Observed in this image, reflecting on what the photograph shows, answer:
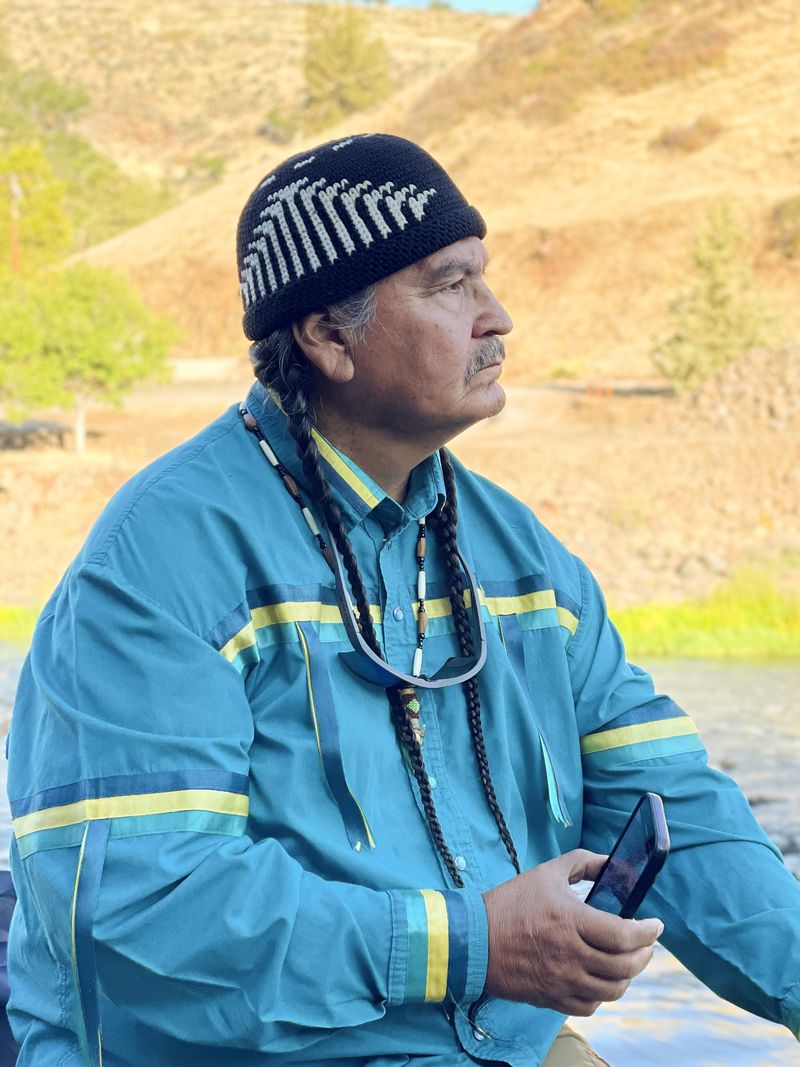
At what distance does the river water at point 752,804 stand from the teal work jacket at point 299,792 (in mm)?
1629

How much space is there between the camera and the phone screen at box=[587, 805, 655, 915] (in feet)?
5.41

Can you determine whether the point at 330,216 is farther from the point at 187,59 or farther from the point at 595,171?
the point at 187,59

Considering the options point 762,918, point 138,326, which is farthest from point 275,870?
point 138,326

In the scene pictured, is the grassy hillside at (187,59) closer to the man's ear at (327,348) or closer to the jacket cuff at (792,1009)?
the man's ear at (327,348)

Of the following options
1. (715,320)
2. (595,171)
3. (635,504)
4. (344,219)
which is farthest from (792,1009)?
(595,171)

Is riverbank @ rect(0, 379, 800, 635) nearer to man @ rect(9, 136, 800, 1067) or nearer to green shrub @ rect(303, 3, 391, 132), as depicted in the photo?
man @ rect(9, 136, 800, 1067)

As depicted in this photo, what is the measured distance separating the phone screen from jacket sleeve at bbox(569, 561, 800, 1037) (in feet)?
0.80

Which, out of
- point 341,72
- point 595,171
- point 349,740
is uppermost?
point 349,740

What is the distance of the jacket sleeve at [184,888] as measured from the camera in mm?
1584

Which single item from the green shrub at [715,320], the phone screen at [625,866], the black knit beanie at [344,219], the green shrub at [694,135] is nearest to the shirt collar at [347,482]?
the black knit beanie at [344,219]

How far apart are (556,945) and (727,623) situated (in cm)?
1162

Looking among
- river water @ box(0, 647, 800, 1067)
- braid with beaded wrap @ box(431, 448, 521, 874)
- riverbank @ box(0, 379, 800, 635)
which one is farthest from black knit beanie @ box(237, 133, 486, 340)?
riverbank @ box(0, 379, 800, 635)

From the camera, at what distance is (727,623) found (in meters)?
13.0

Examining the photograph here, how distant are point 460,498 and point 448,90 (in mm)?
39869
